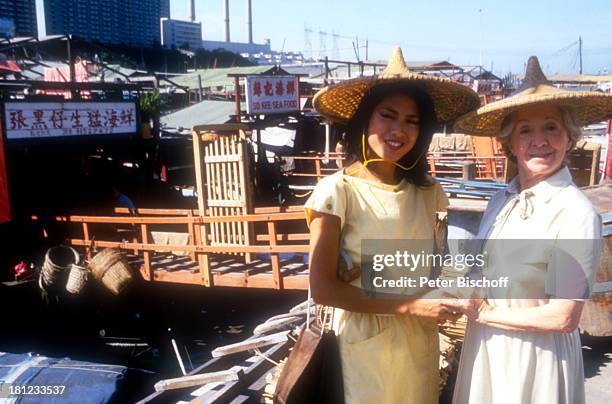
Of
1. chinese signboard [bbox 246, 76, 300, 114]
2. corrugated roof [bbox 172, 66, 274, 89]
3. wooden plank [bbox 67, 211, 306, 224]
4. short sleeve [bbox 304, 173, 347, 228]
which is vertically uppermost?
corrugated roof [bbox 172, 66, 274, 89]

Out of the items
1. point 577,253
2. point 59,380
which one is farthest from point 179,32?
point 577,253

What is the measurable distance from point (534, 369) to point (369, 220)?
0.80 m

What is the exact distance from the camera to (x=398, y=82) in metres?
2.02

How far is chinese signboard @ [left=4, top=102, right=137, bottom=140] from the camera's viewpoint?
764cm

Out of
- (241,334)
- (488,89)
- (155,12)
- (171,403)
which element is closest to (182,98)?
(488,89)

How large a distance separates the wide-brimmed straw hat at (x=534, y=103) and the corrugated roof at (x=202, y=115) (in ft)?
48.7

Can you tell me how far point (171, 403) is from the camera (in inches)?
131

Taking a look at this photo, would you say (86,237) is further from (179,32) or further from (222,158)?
(179,32)

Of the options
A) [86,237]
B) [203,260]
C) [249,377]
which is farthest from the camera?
[86,237]

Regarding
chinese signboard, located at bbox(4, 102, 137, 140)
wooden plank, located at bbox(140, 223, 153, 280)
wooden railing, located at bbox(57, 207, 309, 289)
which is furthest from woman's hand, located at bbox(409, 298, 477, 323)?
chinese signboard, located at bbox(4, 102, 137, 140)

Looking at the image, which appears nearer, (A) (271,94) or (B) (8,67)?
(A) (271,94)

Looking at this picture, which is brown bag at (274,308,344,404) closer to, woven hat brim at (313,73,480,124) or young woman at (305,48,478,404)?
young woman at (305,48,478,404)

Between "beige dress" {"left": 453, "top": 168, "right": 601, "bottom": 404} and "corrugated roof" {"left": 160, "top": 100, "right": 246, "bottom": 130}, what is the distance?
1542 cm

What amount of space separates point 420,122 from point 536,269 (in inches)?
27.9
